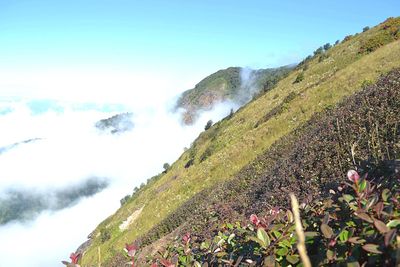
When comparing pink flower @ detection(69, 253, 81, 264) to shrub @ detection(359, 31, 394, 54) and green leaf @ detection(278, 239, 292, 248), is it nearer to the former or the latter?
green leaf @ detection(278, 239, 292, 248)

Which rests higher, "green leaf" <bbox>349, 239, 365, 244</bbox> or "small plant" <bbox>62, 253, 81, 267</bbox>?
"small plant" <bbox>62, 253, 81, 267</bbox>

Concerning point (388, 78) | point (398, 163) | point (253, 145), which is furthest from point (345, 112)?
point (253, 145)

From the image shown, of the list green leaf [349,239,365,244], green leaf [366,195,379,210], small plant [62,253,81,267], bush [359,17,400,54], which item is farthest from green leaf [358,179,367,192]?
bush [359,17,400,54]

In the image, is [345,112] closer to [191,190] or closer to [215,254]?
[215,254]

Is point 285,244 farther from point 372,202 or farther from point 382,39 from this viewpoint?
point 382,39

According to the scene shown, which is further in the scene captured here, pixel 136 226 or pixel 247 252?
pixel 136 226

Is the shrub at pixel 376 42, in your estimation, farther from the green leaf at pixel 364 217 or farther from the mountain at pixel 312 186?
the green leaf at pixel 364 217

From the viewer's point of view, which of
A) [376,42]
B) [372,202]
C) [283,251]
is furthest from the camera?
[376,42]

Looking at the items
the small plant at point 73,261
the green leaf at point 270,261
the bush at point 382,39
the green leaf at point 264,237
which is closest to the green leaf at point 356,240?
the green leaf at point 270,261

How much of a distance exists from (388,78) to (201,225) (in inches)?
295

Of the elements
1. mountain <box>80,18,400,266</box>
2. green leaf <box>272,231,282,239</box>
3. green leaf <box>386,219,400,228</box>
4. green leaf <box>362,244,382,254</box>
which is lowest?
mountain <box>80,18,400,266</box>

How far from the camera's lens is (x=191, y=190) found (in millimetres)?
29281

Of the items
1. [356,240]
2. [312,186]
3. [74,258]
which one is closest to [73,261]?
[74,258]

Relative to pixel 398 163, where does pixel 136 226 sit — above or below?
below
